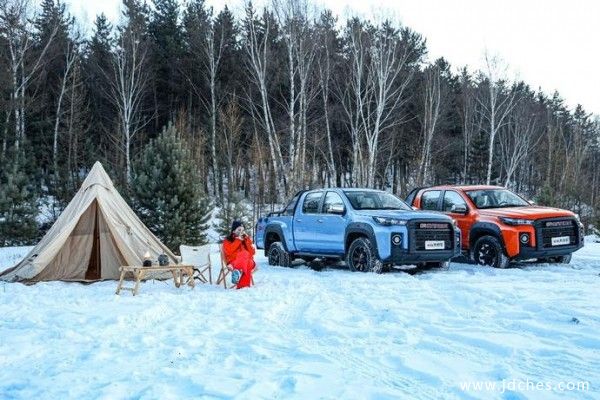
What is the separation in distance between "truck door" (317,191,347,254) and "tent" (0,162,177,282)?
10.5ft

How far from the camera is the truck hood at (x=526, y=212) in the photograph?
415 inches

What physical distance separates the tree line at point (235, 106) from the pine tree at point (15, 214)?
0.05 meters

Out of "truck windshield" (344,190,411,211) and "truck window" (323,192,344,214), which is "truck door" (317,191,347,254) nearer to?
"truck window" (323,192,344,214)

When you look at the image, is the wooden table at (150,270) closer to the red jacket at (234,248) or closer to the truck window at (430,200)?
the red jacket at (234,248)

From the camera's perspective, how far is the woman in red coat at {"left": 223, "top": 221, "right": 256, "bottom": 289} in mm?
9125

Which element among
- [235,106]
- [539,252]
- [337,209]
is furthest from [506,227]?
[235,106]

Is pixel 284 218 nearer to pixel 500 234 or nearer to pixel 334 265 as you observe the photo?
pixel 334 265

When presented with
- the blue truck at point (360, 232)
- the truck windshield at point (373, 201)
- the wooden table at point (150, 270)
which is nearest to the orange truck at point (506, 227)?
the blue truck at point (360, 232)

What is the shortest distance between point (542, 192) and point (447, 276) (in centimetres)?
1851

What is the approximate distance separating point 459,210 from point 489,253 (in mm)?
1200

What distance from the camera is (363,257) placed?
34.6 ft

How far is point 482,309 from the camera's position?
20.8ft

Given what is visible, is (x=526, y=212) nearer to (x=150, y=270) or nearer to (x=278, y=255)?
(x=278, y=255)

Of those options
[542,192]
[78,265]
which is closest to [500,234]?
[78,265]
